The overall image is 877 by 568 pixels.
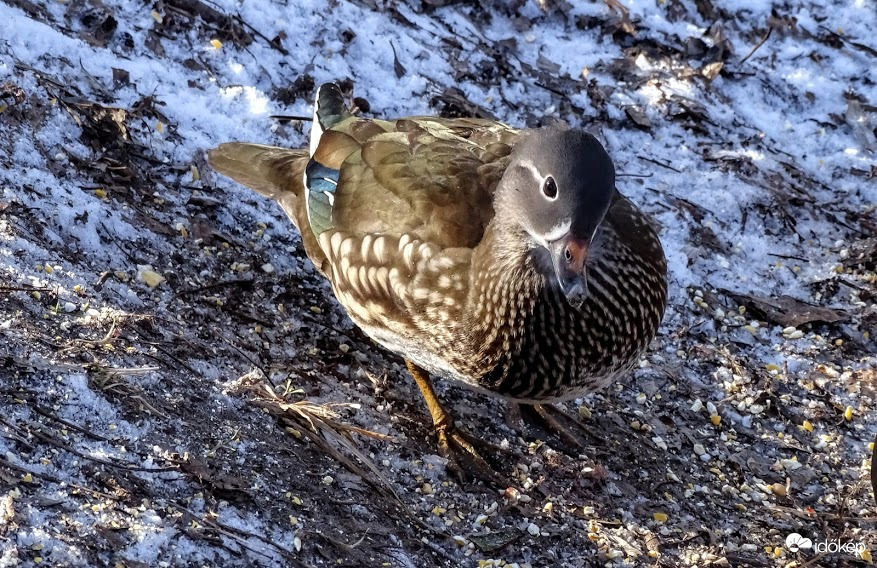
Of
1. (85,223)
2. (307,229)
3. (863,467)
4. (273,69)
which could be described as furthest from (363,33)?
(863,467)

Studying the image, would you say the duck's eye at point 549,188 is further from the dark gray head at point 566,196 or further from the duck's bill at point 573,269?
the duck's bill at point 573,269

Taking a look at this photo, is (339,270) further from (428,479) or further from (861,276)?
(861,276)

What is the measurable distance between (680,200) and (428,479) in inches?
98.2

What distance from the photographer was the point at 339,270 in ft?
13.7

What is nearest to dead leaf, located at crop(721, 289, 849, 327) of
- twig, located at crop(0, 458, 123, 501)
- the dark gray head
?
the dark gray head

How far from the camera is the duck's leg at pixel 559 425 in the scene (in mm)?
4293

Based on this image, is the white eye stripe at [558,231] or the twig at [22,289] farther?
the twig at [22,289]

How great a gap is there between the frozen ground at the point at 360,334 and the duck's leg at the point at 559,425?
3.7 inches

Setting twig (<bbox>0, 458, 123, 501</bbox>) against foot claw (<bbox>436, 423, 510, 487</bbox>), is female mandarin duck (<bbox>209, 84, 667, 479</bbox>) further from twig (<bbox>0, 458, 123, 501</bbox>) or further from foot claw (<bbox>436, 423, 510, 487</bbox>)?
twig (<bbox>0, 458, 123, 501</bbox>)

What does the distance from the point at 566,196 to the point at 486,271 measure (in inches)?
20.3

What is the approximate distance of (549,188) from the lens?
3441mm

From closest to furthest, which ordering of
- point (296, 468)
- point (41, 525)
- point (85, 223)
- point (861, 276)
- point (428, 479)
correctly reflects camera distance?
point (41, 525)
point (296, 468)
point (428, 479)
point (85, 223)
point (861, 276)

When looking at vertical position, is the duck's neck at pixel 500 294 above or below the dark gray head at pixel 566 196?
below

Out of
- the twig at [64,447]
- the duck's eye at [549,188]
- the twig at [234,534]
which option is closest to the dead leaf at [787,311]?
the duck's eye at [549,188]
